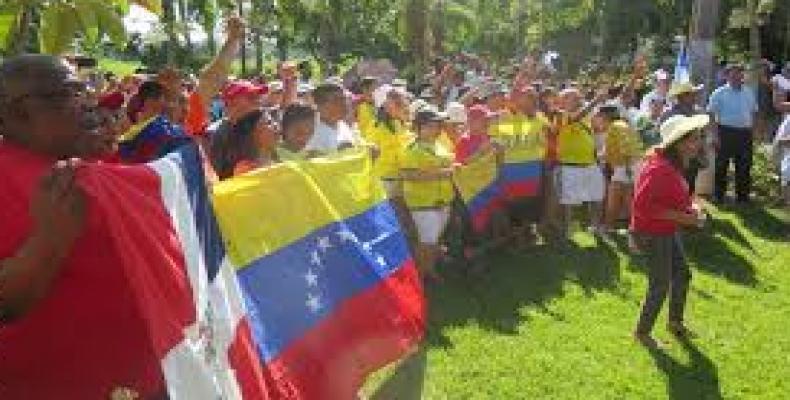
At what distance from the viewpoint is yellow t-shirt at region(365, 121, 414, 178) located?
9750 millimetres

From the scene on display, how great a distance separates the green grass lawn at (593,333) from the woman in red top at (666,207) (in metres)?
0.56

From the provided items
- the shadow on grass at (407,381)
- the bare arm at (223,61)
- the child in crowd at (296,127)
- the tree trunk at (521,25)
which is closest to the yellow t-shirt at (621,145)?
the shadow on grass at (407,381)

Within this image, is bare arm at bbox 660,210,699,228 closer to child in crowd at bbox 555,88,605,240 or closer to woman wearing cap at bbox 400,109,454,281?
woman wearing cap at bbox 400,109,454,281

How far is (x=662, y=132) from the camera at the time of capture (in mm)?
8656

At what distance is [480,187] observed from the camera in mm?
11344

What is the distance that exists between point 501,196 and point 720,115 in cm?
522

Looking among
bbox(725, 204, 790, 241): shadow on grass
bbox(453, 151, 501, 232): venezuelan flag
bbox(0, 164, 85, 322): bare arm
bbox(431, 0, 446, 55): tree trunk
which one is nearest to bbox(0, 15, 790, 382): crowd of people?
bbox(0, 164, 85, 322): bare arm

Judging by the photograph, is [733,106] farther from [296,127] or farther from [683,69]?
[296,127]

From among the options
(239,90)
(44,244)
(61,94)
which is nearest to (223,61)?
(239,90)

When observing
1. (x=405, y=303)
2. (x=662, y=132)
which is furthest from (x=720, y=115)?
(x=405, y=303)

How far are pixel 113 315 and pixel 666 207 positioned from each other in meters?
5.94

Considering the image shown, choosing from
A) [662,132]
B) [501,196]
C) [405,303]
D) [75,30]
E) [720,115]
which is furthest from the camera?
[720,115]

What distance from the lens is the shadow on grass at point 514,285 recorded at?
9453 mm

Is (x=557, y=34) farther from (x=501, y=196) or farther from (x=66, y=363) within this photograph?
(x=66, y=363)
